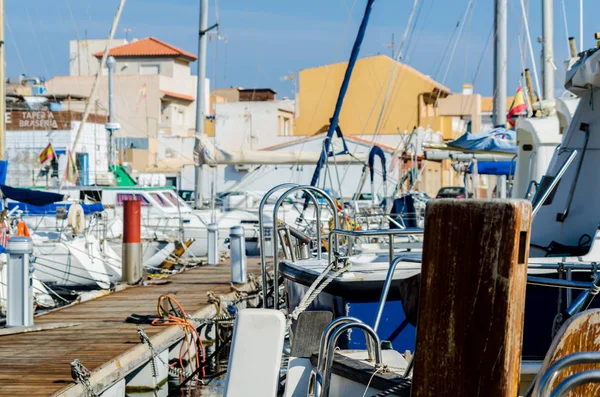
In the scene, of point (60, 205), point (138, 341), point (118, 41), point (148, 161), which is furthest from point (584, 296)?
point (118, 41)

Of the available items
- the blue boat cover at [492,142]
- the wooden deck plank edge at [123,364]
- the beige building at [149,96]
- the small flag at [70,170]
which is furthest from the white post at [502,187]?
the beige building at [149,96]

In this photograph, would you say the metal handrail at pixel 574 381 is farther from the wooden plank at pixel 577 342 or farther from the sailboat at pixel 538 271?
the sailboat at pixel 538 271

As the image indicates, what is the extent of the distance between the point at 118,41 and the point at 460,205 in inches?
2697

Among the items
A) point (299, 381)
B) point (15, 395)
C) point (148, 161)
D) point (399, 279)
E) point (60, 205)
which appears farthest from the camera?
point (148, 161)

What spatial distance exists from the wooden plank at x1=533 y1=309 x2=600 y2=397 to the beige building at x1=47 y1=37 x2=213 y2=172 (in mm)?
42538

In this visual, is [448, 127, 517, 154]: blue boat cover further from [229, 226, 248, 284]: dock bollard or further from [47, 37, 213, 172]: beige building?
[47, 37, 213, 172]: beige building

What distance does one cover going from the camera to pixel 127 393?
9523 millimetres

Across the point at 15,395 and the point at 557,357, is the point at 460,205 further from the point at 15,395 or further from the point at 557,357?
the point at 15,395

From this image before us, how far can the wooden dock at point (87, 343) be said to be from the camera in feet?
25.2

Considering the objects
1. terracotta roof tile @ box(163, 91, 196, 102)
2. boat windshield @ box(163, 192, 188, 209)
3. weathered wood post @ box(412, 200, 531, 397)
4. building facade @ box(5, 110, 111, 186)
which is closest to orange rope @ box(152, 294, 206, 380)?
weathered wood post @ box(412, 200, 531, 397)

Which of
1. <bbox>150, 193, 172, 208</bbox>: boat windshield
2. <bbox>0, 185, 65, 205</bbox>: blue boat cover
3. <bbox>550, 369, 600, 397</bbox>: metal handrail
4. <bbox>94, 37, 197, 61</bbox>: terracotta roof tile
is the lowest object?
<bbox>550, 369, 600, 397</bbox>: metal handrail

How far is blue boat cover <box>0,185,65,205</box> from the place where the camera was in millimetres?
16219

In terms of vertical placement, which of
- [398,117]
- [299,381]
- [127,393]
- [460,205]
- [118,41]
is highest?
[118,41]

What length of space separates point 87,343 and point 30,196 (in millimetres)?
8012
